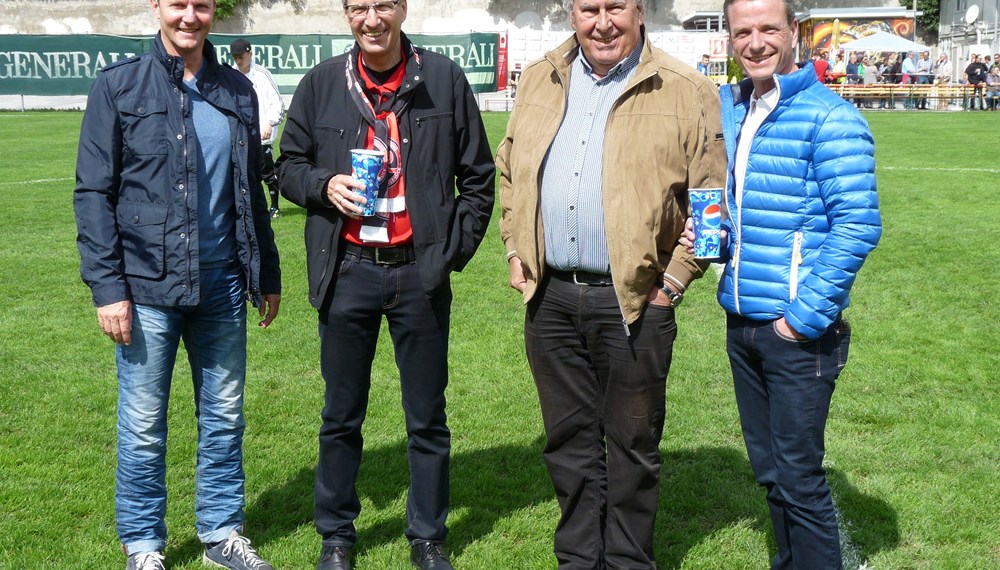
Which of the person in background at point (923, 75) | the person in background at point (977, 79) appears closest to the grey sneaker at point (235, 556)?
the person in background at point (977, 79)

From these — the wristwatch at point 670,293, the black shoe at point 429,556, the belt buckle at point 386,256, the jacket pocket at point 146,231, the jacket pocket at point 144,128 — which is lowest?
the black shoe at point 429,556

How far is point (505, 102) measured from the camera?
3250 centimetres

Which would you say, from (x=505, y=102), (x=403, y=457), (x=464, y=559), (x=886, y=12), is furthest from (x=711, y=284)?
(x=886, y=12)

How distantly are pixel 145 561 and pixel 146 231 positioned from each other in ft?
4.07

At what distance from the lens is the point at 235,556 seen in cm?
383

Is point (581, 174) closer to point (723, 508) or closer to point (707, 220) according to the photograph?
point (707, 220)

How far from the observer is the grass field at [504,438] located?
411cm

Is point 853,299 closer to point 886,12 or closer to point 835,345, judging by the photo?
point 835,345

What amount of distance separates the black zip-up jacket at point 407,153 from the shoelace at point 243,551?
3.28 ft

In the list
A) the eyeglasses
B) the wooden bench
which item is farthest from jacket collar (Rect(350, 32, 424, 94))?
the wooden bench

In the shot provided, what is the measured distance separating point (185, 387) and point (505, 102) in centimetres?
2738

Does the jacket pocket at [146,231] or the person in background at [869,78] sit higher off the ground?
the person in background at [869,78]

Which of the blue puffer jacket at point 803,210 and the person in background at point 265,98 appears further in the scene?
the person in background at point 265,98

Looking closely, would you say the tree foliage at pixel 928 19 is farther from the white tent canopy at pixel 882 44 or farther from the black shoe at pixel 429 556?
the black shoe at pixel 429 556
